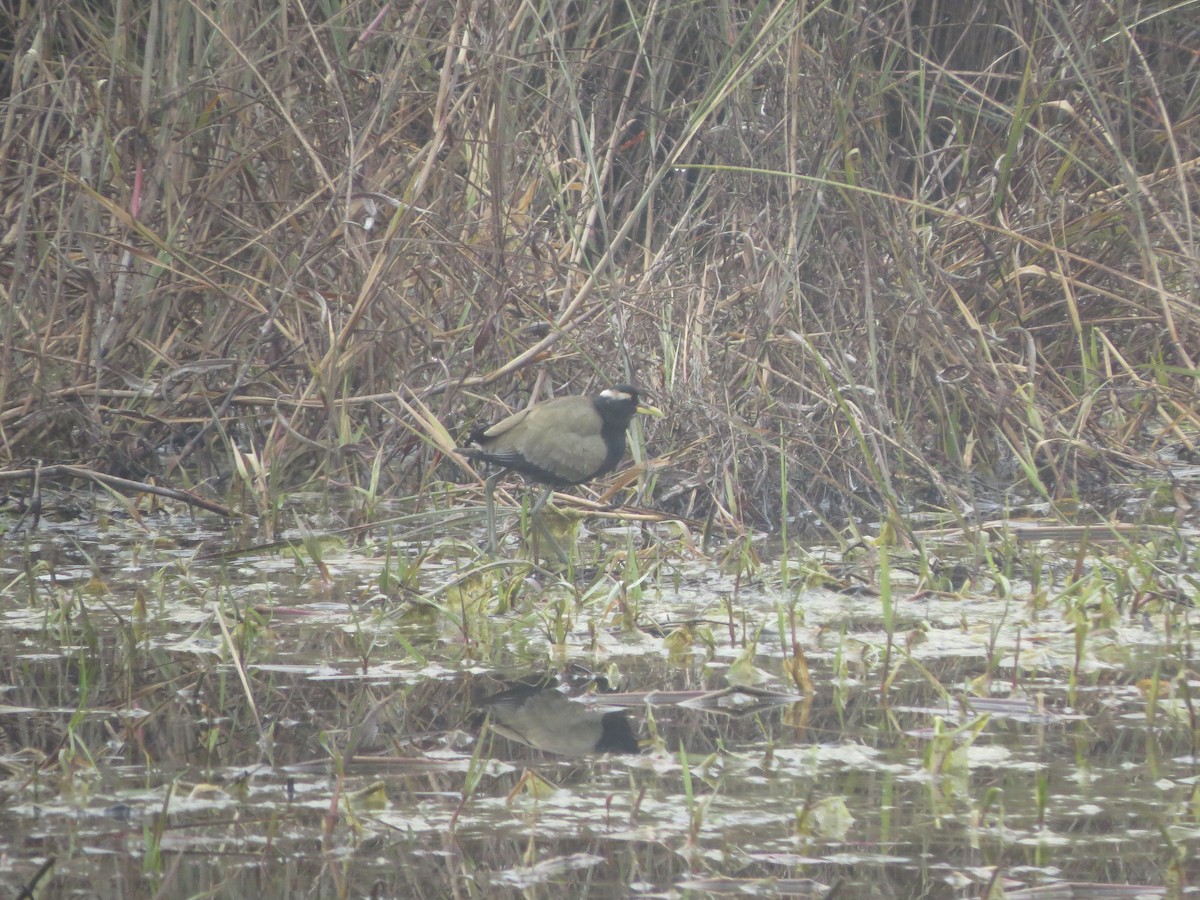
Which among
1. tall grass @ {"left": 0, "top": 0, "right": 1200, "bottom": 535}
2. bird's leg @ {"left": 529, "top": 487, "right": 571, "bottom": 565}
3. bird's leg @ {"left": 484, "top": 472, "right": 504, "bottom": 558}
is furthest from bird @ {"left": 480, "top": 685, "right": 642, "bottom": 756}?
tall grass @ {"left": 0, "top": 0, "right": 1200, "bottom": 535}

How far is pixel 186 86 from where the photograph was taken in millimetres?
6219

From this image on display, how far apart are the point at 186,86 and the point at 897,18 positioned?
2.65 metres

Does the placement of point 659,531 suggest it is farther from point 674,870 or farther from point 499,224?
point 674,870

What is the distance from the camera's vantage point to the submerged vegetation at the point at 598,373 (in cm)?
403

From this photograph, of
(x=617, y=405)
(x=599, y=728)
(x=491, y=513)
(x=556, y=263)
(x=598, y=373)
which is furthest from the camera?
(x=556, y=263)

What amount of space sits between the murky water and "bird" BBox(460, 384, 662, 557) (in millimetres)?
332

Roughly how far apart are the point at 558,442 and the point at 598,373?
0.66m

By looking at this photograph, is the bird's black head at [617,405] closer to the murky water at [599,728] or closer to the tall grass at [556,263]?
the tall grass at [556,263]

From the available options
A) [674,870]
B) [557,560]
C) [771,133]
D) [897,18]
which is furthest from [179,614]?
[897,18]

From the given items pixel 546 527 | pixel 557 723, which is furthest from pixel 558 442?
pixel 557 723

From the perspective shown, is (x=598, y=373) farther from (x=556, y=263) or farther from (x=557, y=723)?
(x=557, y=723)

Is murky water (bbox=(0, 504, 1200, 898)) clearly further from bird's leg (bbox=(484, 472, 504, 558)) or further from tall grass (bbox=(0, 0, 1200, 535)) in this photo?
tall grass (bbox=(0, 0, 1200, 535))

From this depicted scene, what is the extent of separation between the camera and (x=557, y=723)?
141 inches

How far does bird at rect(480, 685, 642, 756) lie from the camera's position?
3.43 metres
